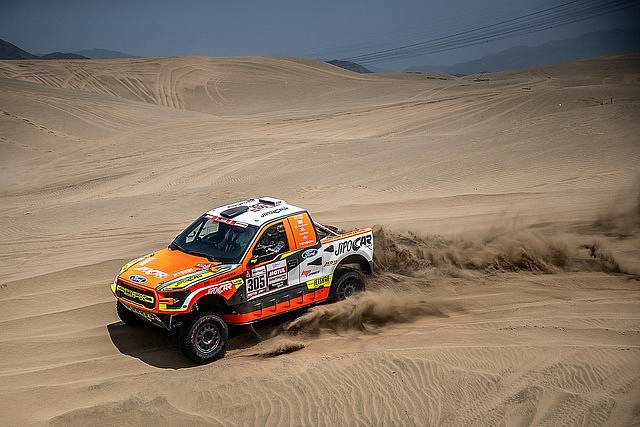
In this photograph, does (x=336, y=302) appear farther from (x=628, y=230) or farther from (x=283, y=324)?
(x=628, y=230)

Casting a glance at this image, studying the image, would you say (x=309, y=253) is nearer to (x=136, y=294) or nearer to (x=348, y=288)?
(x=348, y=288)

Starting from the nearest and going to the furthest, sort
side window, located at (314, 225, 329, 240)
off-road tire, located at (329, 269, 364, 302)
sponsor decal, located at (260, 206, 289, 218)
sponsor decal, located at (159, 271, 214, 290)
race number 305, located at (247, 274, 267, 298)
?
sponsor decal, located at (159, 271, 214, 290) → race number 305, located at (247, 274, 267, 298) → sponsor decal, located at (260, 206, 289, 218) → off-road tire, located at (329, 269, 364, 302) → side window, located at (314, 225, 329, 240)

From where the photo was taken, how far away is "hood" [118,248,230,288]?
8578 millimetres

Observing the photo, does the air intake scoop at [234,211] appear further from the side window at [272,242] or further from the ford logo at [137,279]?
the ford logo at [137,279]

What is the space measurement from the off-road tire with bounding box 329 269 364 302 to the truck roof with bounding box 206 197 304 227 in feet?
4.09

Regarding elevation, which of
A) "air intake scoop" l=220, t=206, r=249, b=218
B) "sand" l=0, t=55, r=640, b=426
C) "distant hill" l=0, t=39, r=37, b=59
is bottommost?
"sand" l=0, t=55, r=640, b=426

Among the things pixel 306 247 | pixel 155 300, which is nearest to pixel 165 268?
pixel 155 300

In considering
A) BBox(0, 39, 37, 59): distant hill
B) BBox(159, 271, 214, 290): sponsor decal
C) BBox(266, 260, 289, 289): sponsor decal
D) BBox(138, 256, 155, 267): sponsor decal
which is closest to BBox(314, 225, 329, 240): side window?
BBox(266, 260, 289, 289): sponsor decal

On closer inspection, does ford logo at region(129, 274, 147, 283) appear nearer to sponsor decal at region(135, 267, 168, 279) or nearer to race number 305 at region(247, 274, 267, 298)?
sponsor decal at region(135, 267, 168, 279)

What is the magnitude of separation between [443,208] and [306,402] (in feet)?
33.4

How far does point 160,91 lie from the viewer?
1812 inches

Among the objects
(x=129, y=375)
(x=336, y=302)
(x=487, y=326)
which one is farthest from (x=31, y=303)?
(x=487, y=326)

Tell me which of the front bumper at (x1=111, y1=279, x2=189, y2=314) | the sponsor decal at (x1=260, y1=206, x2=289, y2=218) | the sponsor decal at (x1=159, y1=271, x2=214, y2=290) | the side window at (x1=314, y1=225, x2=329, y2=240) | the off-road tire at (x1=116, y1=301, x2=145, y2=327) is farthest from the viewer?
the side window at (x1=314, y1=225, x2=329, y2=240)

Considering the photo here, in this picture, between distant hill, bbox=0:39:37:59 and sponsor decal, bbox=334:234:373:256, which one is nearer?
sponsor decal, bbox=334:234:373:256
